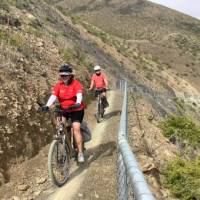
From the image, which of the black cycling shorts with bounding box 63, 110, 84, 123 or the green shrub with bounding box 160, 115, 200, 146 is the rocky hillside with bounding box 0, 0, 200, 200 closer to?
the green shrub with bounding box 160, 115, 200, 146

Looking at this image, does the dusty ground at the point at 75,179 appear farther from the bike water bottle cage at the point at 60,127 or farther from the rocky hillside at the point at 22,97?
the bike water bottle cage at the point at 60,127

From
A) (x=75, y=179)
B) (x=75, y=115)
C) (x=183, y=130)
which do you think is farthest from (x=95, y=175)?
(x=183, y=130)

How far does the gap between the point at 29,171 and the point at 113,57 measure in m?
39.6

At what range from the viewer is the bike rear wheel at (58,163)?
30.3 ft

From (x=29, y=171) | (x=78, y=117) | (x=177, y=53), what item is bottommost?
(x=177, y=53)

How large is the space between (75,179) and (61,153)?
31.9 inches

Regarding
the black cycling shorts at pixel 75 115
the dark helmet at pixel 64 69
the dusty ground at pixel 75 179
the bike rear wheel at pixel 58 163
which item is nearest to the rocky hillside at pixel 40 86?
the dusty ground at pixel 75 179

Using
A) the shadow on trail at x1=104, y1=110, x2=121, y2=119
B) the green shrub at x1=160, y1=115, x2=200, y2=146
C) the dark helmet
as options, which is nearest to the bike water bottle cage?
the dark helmet

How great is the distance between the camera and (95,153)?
12195 mm

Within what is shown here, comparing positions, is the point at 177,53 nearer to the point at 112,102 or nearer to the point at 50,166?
the point at 112,102

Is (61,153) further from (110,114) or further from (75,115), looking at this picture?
(110,114)

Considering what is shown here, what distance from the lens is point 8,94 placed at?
13023 millimetres

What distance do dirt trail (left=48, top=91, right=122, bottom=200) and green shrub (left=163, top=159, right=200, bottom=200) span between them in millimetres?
1684

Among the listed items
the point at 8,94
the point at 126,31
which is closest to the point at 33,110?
the point at 8,94
